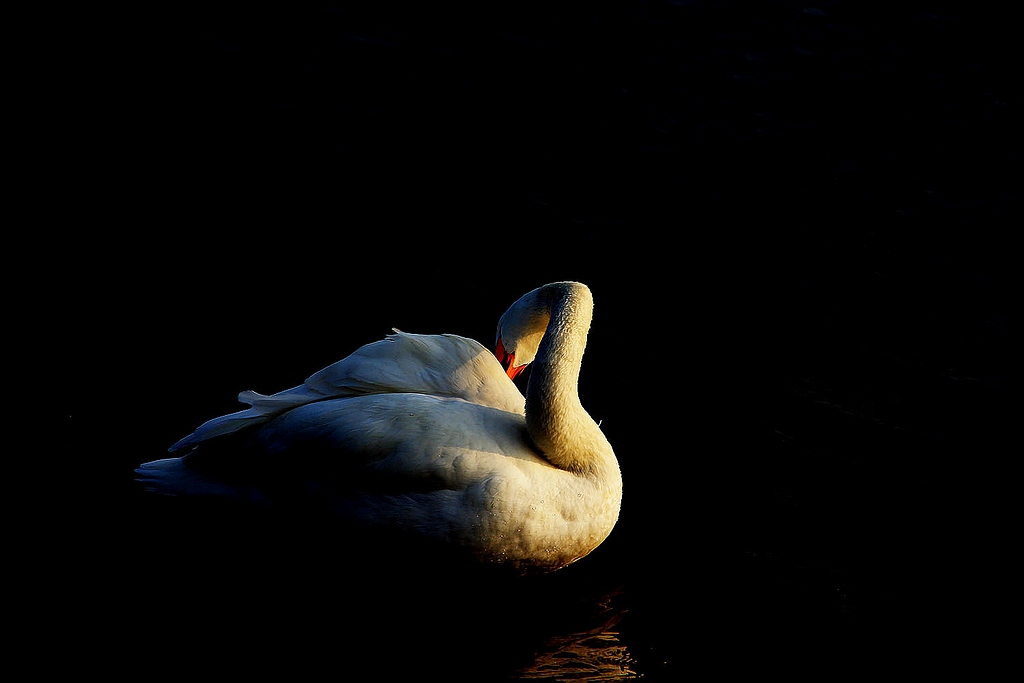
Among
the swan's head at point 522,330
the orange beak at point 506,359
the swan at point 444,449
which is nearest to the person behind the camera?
the swan at point 444,449

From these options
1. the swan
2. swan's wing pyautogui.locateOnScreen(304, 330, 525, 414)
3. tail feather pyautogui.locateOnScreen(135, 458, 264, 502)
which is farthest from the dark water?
swan's wing pyautogui.locateOnScreen(304, 330, 525, 414)

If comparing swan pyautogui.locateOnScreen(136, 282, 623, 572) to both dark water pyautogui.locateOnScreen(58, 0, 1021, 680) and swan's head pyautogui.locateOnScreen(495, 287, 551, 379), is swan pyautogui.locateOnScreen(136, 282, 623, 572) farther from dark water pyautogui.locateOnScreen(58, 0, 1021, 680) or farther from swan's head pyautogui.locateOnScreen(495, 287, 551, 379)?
dark water pyautogui.locateOnScreen(58, 0, 1021, 680)

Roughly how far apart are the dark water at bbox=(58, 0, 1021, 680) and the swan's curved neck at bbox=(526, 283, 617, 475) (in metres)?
0.64

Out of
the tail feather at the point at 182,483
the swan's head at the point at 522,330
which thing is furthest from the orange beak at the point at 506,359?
the tail feather at the point at 182,483

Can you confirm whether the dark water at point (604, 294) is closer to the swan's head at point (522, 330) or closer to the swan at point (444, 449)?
the swan at point (444, 449)

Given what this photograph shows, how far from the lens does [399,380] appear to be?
6.48 meters

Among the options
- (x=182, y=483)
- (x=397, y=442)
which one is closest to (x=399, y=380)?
(x=397, y=442)

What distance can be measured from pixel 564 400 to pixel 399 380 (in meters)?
0.93

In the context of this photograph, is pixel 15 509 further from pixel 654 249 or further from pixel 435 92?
pixel 435 92

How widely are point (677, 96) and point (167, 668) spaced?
7.56 m

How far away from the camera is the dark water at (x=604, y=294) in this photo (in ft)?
19.9

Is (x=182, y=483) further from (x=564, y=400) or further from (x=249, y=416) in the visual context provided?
(x=564, y=400)

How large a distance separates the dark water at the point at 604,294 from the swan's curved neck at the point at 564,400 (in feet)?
2.09

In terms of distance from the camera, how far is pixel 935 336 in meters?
8.45
